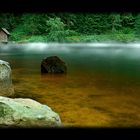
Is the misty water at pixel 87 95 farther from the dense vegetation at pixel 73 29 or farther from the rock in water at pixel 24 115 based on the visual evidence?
the dense vegetation at pixel 73 29

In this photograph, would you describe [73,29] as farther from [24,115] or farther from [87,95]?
[24,115]

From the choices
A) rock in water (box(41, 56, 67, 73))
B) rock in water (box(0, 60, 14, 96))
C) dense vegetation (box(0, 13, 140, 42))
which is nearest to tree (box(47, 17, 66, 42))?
dense vegetation (box(0, 13, 140, 42))

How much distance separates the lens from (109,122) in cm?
1089

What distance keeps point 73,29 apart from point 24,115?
254ft

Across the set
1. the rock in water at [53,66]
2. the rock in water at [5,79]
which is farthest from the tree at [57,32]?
the rock in water at [5,79]

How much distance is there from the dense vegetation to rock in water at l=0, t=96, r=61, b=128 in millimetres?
68574

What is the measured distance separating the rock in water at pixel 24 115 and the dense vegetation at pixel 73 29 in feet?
225

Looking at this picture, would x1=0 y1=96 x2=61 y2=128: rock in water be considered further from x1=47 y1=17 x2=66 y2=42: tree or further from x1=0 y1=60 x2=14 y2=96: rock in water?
x1=47 y1=17 x2=66 y2=42: tree

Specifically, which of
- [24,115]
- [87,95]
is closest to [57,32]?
[87,95]

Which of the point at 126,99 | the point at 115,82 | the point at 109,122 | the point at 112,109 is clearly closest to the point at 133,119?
the point at 109,122

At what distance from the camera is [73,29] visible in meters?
85.2

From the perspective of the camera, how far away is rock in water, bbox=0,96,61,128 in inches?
329

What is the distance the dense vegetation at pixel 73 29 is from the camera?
7819cm
